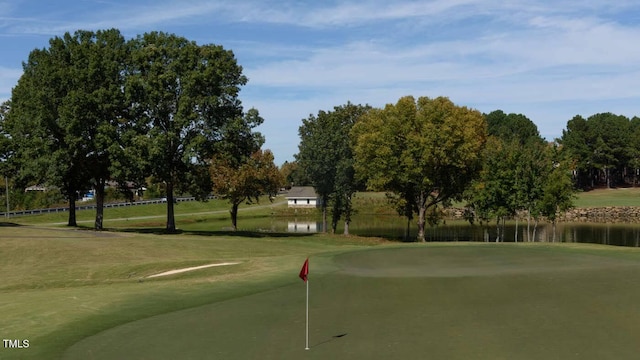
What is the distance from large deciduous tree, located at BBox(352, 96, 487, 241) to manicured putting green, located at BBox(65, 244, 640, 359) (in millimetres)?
29867

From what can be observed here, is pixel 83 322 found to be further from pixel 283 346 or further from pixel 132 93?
pixel 132 93

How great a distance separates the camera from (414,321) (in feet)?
62.9

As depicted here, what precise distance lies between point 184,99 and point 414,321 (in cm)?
4423

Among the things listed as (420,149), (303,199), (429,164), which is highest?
(420,149)

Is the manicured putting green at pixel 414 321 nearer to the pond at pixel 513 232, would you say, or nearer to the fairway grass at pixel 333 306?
the fairway grass at pixel 333 306

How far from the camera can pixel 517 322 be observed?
62.1 ft

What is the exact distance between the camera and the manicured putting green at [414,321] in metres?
15.9

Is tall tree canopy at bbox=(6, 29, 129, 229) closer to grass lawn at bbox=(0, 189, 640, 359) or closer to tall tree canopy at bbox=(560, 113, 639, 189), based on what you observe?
grass lawn at bbox=(0, 189, 640, 359)

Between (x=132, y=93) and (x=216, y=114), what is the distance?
883 centimetres

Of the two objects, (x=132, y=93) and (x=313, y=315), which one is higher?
(x=132, y=93)

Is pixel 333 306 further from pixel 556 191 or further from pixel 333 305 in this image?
pixel 556 191

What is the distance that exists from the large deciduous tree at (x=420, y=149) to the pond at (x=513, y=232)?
27.4 ft

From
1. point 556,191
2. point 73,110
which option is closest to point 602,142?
point 556,191

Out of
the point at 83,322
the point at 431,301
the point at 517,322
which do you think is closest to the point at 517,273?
the point at 431,301
